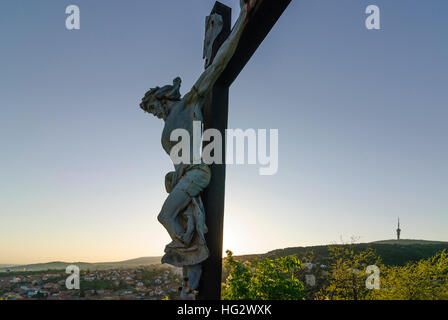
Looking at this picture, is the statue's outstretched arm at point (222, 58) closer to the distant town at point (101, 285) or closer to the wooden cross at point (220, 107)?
the wooden cross at point (220, 107)

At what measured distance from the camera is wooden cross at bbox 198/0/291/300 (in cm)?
263

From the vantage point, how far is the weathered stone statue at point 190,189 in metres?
2.63

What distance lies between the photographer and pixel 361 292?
9.14 meters

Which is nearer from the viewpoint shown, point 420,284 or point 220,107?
point 220,107

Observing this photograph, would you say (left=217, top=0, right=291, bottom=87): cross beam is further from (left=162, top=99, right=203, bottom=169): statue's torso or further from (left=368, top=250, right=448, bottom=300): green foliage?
(left=368, top=250, right=448, bottom=300): green foliage

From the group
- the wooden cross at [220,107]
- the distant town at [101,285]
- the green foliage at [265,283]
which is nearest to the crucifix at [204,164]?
the wooden cross at [220,107]

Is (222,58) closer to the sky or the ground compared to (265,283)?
closer to the sky

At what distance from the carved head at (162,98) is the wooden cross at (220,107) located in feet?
1.15

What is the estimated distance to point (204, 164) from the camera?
2854 millimetres

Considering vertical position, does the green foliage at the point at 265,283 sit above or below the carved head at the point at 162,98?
below

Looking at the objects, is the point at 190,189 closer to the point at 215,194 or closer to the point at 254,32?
the point at 215,194

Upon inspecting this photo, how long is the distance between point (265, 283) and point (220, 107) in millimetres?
4215

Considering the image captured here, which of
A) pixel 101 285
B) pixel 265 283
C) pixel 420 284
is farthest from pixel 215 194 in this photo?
pixel 101 285
